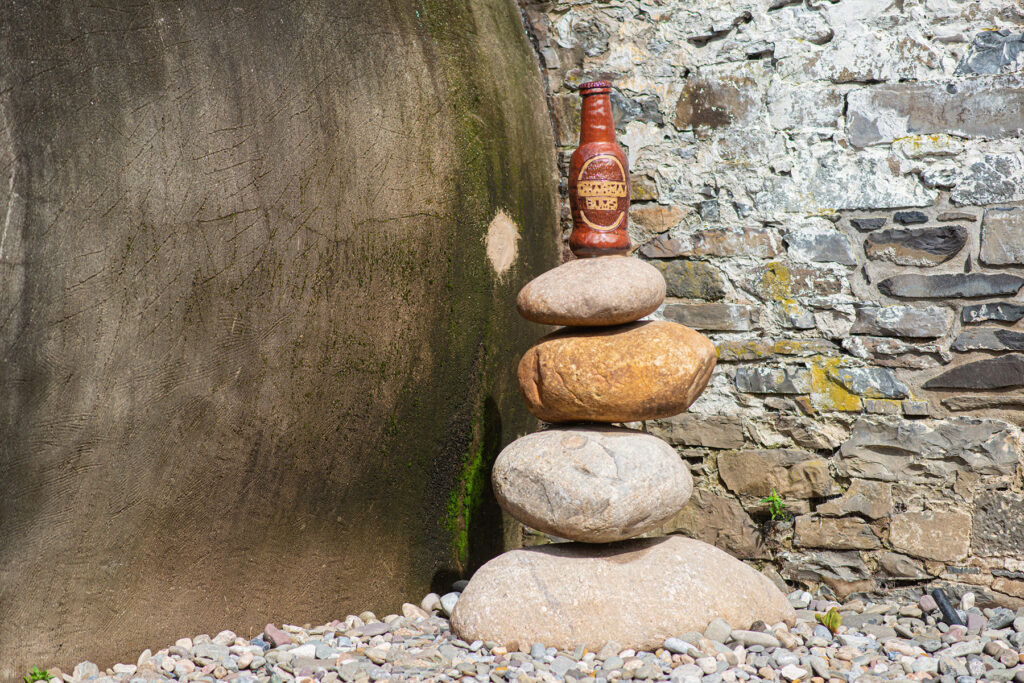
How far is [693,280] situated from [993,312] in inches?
36.7

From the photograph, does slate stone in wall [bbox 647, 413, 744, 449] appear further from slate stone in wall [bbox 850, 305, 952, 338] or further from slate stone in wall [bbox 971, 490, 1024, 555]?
slate stone in wall [bbox 971, 490, 1024, 555]

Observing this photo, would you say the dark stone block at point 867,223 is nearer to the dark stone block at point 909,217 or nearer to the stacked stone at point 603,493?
the dark stone block at point 909,217

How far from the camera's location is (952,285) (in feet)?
9.22

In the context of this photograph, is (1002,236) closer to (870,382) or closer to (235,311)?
(870,382)

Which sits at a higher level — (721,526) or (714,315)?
(714,315)

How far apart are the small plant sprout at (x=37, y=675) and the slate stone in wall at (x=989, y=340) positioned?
105 inches

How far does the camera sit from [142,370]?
213 cm

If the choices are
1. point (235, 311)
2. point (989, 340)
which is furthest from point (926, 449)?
point (235, 311)

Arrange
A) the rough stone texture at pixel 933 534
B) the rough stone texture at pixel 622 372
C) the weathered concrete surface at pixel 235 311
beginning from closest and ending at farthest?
the weathered concrete surface at pixel 235 311
the rough stone texture at pixel 622 372
the rough stone texture at pixel 933 534

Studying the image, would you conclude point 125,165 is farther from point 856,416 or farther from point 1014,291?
point 1014,291

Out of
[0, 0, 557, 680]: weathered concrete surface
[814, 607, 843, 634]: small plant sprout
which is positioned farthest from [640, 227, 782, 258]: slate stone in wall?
[814, 607, 843, 634]: small plant sprout

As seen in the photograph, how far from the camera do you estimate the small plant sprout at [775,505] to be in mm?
3016

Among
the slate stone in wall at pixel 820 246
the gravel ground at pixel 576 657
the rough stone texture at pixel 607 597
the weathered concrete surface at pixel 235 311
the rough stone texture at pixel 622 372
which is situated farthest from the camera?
the slate stone in wall at pixel 820 246

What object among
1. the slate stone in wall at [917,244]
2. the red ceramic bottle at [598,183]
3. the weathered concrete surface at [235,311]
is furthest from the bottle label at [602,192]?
the slate stone in wall at [917,244]
